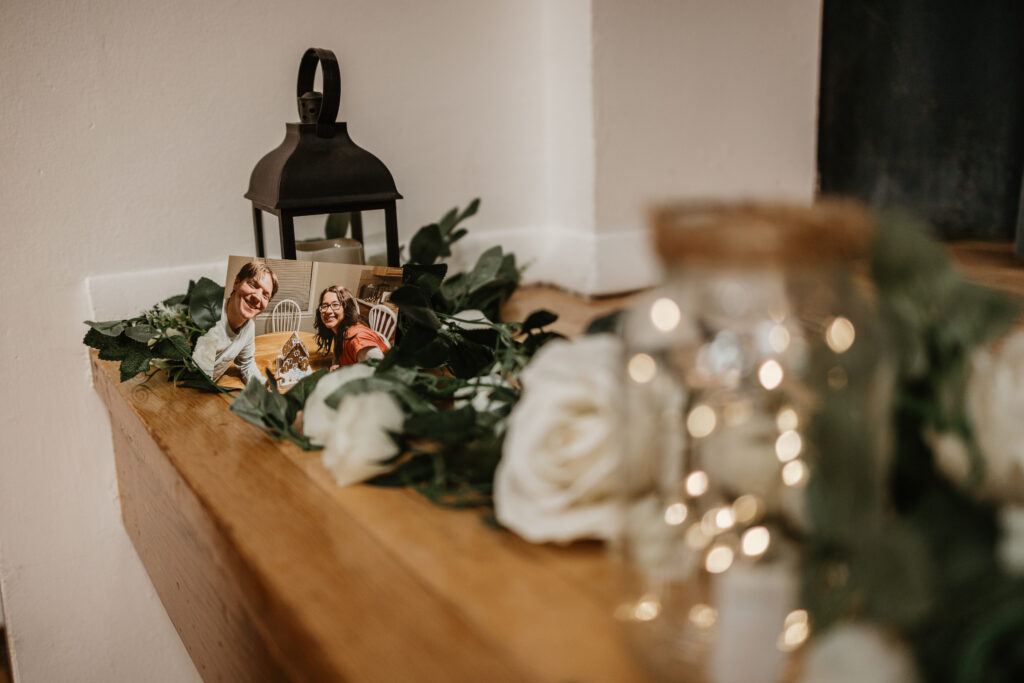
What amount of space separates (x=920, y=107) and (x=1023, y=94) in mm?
155

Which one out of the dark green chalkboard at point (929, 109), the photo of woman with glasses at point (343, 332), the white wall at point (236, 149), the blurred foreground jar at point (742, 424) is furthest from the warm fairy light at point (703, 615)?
the dark green chalkboard at point (929, 109)

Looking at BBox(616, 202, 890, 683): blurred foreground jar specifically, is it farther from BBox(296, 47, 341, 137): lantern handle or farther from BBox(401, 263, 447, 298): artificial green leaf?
BBox(296, 47, 341, 137): lantern handle

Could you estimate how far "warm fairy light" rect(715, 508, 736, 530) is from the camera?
365mm

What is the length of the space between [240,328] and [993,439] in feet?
2.35

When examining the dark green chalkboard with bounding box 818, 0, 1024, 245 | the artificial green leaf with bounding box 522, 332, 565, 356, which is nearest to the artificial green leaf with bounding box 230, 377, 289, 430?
the artificial green leaf with bounding box 522, 332, 565, 356

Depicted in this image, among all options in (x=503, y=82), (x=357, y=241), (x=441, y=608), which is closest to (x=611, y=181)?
(x=503, y=82)

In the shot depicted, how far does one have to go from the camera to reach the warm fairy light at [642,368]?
0.37 meters

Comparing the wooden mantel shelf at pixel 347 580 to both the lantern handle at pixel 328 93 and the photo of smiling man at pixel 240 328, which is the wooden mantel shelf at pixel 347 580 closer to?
the photo of smiling man at pixel 240 328

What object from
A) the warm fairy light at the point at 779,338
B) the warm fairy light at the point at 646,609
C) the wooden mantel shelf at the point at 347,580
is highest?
the warm fairy light at the point at 779,338

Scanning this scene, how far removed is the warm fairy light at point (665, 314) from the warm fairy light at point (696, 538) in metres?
0.09

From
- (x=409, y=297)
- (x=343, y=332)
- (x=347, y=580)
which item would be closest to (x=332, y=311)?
(x=343, y=332)

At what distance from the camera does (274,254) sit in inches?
46.3

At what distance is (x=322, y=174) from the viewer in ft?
3.07

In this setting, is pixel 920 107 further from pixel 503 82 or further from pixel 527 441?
pixel 527 441
